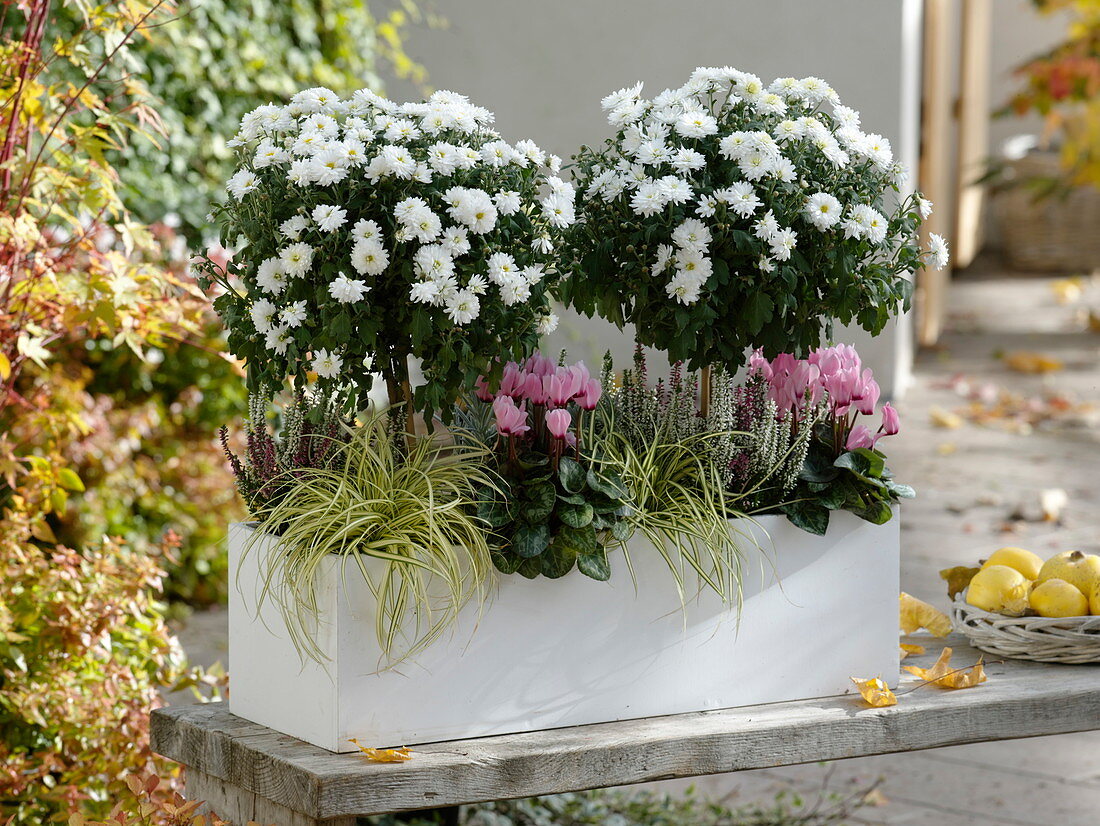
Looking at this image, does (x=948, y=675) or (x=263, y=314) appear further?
(x=948, y=675)

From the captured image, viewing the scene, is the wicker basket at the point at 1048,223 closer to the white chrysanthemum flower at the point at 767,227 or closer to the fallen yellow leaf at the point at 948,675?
the fallen yellow leaf at the point at 948,675

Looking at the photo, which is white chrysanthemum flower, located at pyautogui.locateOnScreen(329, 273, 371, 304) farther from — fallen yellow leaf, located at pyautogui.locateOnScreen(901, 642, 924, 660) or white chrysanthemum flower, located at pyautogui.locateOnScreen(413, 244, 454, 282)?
fallen yellow leaf, located at pyautogui.locateOnScreen(901, 642, 924, 660)

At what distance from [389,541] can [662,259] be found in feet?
1.51

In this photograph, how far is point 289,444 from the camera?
1638mm

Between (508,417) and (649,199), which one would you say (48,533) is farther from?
(649,199)

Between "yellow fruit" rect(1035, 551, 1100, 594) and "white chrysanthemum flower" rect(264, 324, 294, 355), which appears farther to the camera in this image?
"yellow fruit" rect(1035, 551, 1100, 594)

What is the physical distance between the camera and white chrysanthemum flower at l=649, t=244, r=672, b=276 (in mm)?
1539

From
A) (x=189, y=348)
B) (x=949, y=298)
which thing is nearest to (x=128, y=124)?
(x=189, y=348)

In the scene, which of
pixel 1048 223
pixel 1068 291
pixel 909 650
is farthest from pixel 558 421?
pixel 1048 223

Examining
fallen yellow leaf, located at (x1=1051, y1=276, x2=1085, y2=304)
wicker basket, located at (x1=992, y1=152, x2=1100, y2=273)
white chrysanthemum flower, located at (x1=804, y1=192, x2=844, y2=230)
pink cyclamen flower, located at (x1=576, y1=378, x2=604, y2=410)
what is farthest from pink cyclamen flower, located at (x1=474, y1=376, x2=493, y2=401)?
wicker basket, located at (x1=992, y1=152, x2=1100, y2=273)

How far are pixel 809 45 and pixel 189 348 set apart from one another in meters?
2.46

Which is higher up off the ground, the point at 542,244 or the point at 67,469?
the point at 542,244

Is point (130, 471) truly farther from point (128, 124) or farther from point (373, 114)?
point (373, 114)

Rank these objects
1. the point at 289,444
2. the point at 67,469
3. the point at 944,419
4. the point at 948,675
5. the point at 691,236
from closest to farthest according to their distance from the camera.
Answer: the point at 691,236 < the point at 289,444 < the point at 948,675 < the point at 67,469 < the point at 944,419
